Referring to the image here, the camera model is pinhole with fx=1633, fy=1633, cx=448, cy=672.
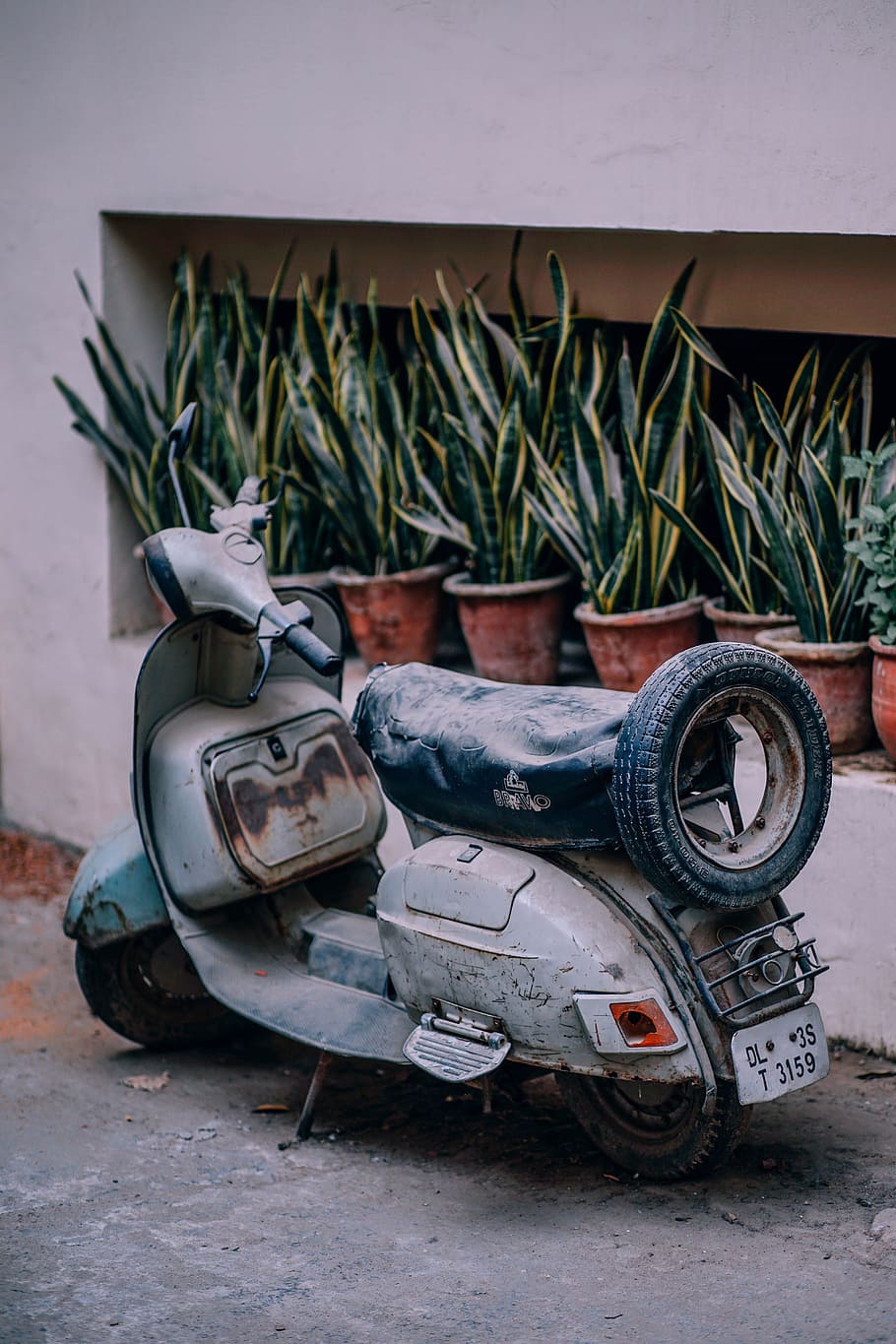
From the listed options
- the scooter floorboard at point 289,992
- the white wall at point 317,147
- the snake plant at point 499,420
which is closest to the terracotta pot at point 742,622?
the snake plant at point 499,420

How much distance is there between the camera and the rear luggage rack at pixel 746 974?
115 inches

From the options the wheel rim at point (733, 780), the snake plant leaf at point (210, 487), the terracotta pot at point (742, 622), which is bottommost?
the wheel rim at point (733, 780)

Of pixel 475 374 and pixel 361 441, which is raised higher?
pixel 475 374

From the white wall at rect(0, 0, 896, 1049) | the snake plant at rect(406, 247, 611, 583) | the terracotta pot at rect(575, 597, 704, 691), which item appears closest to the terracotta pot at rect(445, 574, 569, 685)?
the snake plant at rect(406, 247, 611, 583)

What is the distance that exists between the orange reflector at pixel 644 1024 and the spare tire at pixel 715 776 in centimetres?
21

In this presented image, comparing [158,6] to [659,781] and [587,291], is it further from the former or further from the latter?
[659,781]

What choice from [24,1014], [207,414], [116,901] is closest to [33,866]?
[24,1014]

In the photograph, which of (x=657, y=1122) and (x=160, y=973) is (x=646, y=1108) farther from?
(x=160, y=973)

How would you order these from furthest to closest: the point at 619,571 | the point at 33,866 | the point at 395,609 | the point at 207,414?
the point at 33,866 < the point at 207,414 < the point at 395,609 < the point at 619,571

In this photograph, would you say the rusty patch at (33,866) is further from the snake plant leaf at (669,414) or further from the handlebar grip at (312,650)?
the snake plant leaf at (669,414)

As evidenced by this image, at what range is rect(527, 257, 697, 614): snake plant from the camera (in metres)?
4.27

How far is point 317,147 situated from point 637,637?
1759 millimetres

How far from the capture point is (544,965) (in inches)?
116

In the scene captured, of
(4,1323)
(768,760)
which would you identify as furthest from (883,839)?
(4,1323)
